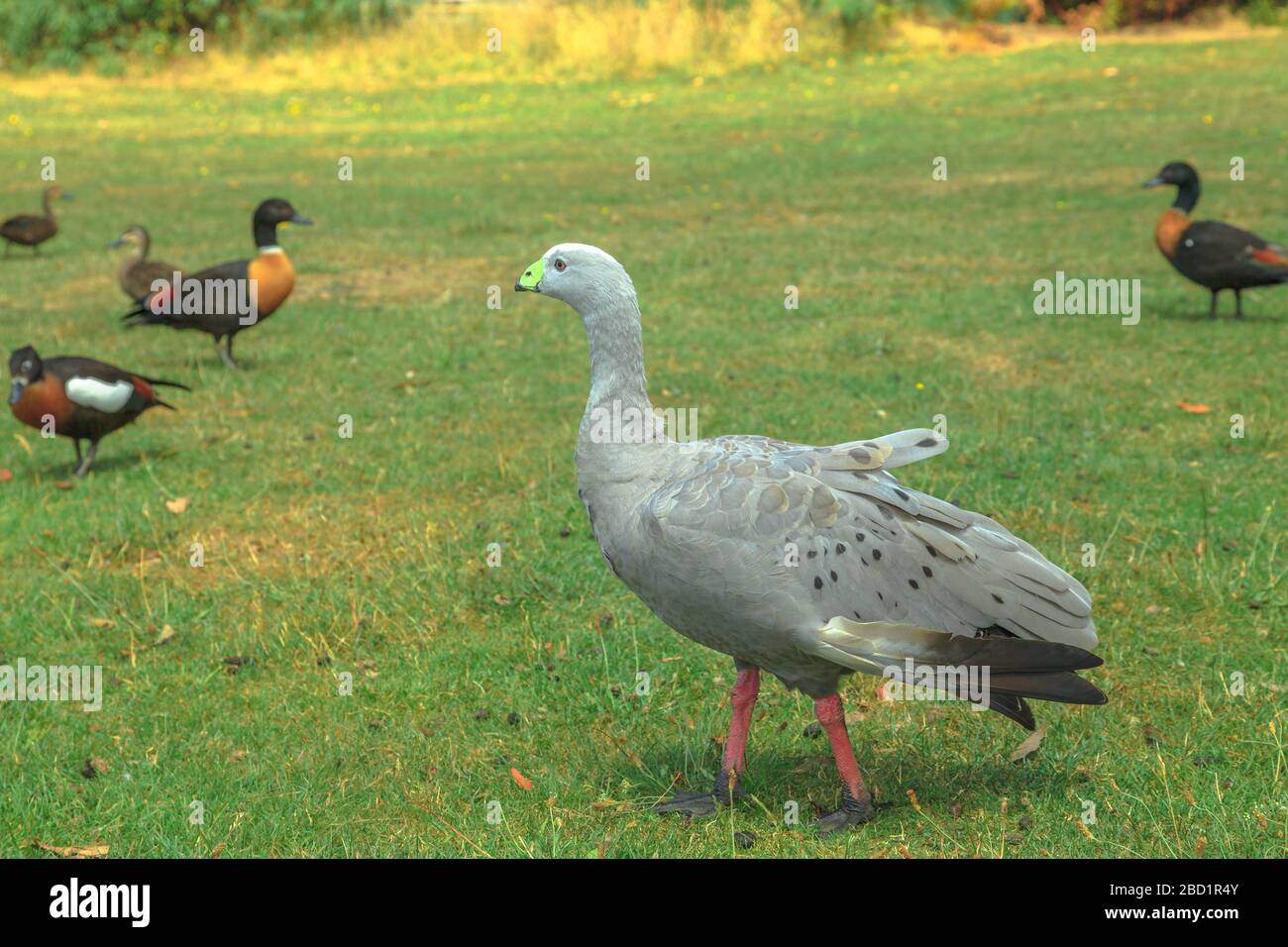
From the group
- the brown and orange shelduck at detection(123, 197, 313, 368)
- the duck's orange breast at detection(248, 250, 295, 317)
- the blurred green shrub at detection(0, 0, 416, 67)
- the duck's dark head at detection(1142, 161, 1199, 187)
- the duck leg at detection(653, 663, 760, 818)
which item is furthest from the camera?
the blurred green shrub at detection(0, 0, 416, 67)

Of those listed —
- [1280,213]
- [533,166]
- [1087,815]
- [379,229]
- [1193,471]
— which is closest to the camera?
[1087,815]

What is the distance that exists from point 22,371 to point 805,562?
713 centimetres

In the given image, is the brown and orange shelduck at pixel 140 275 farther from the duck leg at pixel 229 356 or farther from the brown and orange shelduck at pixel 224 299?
the duck leg at pixel 229 356

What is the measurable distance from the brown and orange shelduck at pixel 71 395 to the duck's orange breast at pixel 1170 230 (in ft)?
33.6

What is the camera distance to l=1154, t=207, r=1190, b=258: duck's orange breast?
1419 cm

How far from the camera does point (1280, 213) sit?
18.2 m

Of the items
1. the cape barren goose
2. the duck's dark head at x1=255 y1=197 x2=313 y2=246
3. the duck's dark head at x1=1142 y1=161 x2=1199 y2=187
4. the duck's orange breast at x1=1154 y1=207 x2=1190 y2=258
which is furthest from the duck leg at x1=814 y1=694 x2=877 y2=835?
the duck's dark head at x1=1142 y1=161 x2=1199 y2=187

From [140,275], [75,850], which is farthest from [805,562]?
[140,275]

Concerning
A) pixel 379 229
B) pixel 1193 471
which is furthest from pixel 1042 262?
pixel 379 229

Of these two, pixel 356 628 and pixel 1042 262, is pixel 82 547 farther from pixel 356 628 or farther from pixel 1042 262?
pixel 1042 262

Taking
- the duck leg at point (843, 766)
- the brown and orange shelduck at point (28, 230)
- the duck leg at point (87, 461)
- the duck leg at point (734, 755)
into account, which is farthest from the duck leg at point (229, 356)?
the duck leg at point (843, 766)

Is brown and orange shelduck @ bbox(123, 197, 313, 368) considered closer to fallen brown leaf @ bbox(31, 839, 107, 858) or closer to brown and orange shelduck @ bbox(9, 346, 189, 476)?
brown and orange shelduck @ bbox(9, 346, 189, 476)

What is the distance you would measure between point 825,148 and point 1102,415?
16.1m

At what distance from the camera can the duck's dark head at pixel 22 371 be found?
9836mm
